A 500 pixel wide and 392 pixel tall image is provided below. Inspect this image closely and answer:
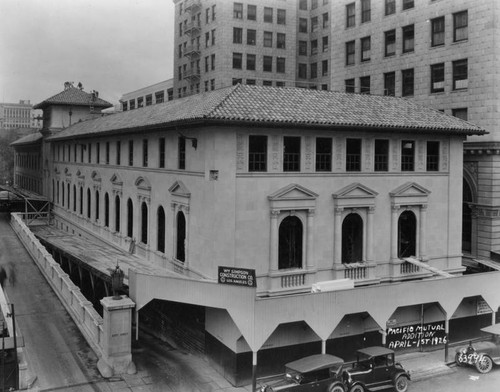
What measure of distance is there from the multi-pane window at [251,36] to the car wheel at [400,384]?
54948mm

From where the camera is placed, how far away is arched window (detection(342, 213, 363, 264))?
30.6 m

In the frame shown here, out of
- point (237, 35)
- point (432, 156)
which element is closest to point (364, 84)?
point (432, 156)

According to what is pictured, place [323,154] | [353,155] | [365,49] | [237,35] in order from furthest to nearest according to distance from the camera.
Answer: [237,35]
[365,49]
[353,155]
[323,154]

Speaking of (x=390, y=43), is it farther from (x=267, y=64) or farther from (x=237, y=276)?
(x=267, y=64)

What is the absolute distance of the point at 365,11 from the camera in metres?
46.8

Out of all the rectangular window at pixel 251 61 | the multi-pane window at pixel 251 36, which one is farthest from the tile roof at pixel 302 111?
the multi-pane window at pixel 251 36

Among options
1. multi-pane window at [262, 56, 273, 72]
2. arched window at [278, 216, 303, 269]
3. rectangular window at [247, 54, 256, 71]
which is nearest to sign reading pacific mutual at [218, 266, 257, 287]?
arched window at [278, 216, 303, 269]

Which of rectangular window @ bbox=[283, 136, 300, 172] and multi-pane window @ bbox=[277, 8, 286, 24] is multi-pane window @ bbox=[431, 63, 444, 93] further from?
multi-pane window @ bbox=[277, 8, 286, 24]

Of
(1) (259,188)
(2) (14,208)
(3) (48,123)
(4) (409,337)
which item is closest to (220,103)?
(1) (259,188)

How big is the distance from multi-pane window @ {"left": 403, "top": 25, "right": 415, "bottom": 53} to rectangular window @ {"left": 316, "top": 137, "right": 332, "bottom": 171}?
17.4 metres

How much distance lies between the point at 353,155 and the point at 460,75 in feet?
46.0

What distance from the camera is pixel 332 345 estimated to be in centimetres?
2738

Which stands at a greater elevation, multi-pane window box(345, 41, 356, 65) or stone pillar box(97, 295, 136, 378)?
multi-pane window box(345, 41, 356, 65)

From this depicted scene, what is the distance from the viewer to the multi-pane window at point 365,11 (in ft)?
152
